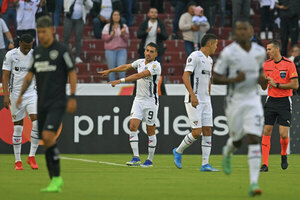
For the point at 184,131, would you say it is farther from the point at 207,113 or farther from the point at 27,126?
the point at 207,113

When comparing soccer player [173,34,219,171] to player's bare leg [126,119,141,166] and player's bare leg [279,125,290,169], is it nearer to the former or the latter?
player's bare leg [126,119,141,166]

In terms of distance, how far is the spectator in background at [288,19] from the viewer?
795 inches

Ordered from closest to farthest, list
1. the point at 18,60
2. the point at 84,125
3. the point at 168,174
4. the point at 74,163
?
1. the point at 168,174
2. the point at 18,60
3. the point at 74,163
4. the point at 84,125

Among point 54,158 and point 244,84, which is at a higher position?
point 244,84

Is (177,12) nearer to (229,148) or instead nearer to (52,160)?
(229,148)

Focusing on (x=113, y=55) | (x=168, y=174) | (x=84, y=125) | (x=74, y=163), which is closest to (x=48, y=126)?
(x=168, y=174)

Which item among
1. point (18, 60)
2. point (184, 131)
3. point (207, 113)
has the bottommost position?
point (184, 131)

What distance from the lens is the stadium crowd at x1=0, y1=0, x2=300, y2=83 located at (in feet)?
63.1

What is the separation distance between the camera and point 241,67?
8.97 metres

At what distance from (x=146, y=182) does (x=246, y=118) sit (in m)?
2.21

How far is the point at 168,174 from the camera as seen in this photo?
12.0m

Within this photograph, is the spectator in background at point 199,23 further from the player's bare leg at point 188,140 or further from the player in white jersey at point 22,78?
the player in white jersey at point 22,78

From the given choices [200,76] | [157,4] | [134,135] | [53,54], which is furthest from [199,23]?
[53,54]

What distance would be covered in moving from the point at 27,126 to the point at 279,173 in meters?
7.62
